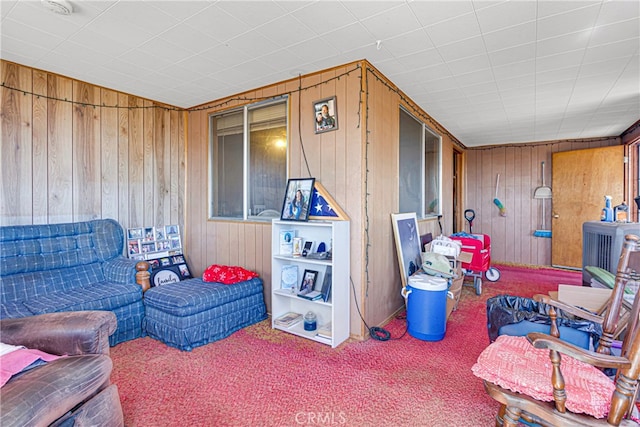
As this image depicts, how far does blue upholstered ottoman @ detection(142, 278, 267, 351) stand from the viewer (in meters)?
2.54

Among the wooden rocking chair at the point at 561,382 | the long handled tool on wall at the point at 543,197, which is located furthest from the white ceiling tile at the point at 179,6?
the long handled tool on wall at the point at 543,197

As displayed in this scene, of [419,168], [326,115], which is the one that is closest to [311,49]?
[326,115]

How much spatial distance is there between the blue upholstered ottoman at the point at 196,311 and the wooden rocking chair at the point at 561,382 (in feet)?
6.81

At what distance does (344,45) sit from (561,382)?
2.36m

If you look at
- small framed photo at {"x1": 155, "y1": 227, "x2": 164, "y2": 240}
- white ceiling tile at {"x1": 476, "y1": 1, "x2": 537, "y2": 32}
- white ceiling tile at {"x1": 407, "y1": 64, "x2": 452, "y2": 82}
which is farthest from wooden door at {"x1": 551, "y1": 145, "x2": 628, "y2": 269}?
small framed photo at {"x1": 155, "y1": 227, "x2": 164, "y2": 240}

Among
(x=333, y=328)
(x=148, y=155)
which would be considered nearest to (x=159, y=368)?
(x=333, y=328)

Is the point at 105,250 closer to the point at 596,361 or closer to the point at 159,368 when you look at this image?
the point at 159,368

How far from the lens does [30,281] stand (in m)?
2.51

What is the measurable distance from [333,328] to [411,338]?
74 centimetres

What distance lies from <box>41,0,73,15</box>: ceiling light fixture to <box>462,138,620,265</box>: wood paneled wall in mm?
6491

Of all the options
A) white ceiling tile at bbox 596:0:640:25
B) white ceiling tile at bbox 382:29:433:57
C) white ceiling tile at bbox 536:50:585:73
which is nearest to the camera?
white ceiling tile at bbox 596:0:640:25

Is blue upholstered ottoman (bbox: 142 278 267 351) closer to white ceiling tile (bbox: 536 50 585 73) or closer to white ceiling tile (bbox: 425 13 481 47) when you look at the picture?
white ceiling tile (bbox: 425 13 481 47)

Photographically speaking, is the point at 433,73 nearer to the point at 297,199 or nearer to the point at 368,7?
the point at 368,7

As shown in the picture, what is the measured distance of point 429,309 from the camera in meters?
2.70
